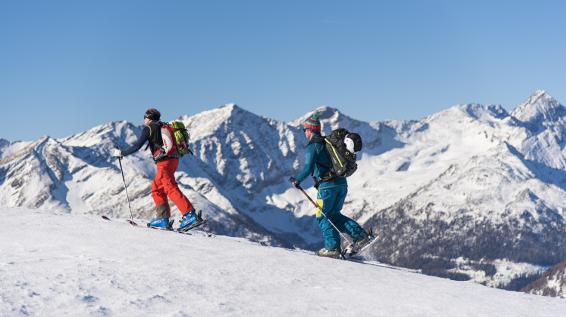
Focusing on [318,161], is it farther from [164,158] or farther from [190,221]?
[164,158]

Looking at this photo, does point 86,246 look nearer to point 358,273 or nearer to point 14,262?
point 14,262

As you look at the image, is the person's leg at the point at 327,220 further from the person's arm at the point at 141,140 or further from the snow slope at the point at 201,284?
the person's arm at the point at 141,140

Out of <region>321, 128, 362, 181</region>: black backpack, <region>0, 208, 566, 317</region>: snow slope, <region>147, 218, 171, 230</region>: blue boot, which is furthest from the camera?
<region>147, 218, 171, 230</region>: blue boot

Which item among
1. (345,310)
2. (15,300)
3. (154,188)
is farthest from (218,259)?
(154,188)

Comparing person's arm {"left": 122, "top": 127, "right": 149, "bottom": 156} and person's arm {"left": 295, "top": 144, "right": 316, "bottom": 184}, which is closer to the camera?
person's arm {"left": 295, "top": 144, "right": 316, "bottom": 184}

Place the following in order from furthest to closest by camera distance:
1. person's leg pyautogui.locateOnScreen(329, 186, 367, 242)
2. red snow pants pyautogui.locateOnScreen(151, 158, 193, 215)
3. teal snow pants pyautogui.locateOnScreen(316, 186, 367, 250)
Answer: red snow pants pyautogui.locateOnScreen(151, 158, 193, 215) < person's leg pyautogui.locateOnScreen(329, 186, 367, 242) < teal snow pants pyautogui.locateOnScreen(316, 186, 367, 250)

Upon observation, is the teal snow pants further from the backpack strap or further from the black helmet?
the black helmet

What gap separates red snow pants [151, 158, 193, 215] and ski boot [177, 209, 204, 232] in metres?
0.17

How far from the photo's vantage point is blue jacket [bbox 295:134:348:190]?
1761 cm

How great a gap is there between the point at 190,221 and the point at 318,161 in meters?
4.08

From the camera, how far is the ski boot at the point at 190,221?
63.8ft

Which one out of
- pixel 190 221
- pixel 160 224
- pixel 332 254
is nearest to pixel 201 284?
pixel 332 254

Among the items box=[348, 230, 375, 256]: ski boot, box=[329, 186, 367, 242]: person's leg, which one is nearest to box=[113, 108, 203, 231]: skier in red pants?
box=[329, 186, 367, 242]: person's leg

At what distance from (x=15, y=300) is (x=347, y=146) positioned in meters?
9.77
